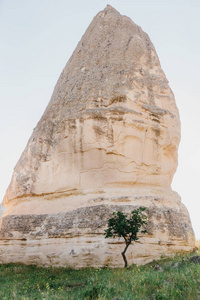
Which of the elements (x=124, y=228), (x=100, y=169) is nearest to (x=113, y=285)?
(x=124, y=228)

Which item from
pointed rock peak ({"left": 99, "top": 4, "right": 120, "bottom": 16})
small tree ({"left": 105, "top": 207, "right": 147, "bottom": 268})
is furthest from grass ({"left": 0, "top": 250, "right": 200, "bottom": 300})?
pointed rock peak ({"left": 99, "top": 4, "right": 120, "bottom": 16})

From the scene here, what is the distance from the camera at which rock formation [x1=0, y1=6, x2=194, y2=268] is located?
12.8 meters

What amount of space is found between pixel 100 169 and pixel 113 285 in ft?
21.9

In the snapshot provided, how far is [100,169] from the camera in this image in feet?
46.7

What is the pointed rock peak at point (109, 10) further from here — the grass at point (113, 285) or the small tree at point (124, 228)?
the grass at point (113, 285)

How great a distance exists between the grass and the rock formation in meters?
1.32

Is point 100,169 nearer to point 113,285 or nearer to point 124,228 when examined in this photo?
point 124,228

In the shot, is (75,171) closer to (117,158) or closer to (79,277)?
(117,158)

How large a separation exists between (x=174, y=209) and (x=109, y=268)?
4027mm

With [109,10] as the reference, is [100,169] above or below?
below

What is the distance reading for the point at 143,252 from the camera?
12.1 m

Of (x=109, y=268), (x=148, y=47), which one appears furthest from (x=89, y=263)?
(x=148, y=47)

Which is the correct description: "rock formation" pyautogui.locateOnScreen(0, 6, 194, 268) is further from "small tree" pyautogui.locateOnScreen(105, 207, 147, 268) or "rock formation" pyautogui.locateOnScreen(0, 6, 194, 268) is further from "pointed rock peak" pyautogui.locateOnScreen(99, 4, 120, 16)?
"pointed rock peak" pyautogui.locateOnScreen(99, 4, 120, 16)

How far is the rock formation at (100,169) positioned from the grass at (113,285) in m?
1.32
